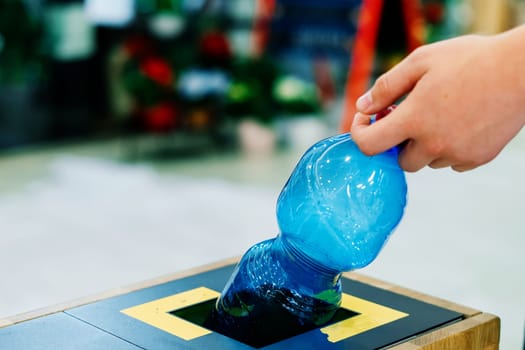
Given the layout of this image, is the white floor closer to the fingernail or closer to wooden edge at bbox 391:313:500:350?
wooden edge at bbox 391:313:500:350

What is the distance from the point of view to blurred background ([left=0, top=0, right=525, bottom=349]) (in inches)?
113

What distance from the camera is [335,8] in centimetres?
498

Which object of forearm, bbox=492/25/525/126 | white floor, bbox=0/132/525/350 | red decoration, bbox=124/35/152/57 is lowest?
white floor, bbox=0/132/525/350

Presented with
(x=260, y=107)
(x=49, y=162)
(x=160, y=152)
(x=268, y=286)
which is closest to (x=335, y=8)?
(x=260, y=107)

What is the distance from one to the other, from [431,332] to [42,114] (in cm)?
426

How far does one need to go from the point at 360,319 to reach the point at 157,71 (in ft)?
11.6

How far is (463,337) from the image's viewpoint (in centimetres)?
122

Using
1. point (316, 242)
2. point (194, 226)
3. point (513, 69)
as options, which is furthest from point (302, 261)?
point (194, 226)

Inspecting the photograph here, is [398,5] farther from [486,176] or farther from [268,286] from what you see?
[268,286]

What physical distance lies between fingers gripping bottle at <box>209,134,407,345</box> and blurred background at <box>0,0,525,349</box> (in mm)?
1372

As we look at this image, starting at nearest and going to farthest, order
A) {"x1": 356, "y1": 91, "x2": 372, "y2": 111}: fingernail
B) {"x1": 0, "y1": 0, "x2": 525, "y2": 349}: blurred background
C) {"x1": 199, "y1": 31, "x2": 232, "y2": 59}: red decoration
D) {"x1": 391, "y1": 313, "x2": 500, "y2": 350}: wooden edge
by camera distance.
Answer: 1. {"x1": 356, "y1": 91, "x2": 372, "y2": 111}: fingernail
2. {"x1": 391, "y1": 313, "x2": 500, "y2": 350}: wooden edge
3. {"x1": 0, "y1": 0, "x2": 525, "y2": 349}: blurred background
4. {"x1": 199, "y1": 31, "x2": 232, "y2": 59}: red decoration

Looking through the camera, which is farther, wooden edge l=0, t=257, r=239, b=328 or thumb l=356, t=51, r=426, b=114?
wooden edge l=0, t=257, r=239, b=328

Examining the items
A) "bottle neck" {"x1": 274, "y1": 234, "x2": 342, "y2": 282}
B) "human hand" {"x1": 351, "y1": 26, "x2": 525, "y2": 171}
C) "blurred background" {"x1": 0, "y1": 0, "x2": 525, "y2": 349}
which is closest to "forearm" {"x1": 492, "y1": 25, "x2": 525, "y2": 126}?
"human hand" {"x1": 351, "y1": 26, "x2": 525, "y2": 171}

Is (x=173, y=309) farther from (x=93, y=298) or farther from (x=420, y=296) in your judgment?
(x=420, y=296)
